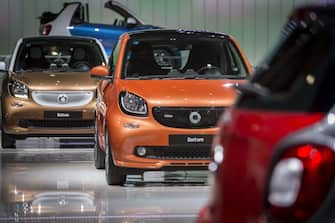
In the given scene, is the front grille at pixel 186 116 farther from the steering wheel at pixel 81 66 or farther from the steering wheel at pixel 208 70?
the steering wheel at pixel 81 66

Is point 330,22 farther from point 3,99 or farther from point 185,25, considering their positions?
point 185,25

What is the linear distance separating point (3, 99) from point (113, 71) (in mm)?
2606

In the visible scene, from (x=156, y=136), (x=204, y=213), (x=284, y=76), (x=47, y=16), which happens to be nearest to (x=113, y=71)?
(x=156, y=136)

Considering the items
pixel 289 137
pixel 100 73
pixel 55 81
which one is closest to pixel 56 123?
pixel 55 81

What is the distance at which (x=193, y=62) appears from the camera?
9.03 meters

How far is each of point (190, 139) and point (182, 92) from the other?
474mm

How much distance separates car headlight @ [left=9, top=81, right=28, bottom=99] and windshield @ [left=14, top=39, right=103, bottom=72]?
0.55 m

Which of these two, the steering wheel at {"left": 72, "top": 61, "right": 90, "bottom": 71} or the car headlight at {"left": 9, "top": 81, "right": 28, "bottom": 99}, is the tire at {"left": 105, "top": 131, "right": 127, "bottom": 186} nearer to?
the car headlight at {"left": 9, "top": 81, "right": 28, "bottom": 99}

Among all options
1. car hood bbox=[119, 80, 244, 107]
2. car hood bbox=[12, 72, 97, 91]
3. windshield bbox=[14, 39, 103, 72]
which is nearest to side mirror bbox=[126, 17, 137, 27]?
windshield bbox=[14, 39, 103, 72]

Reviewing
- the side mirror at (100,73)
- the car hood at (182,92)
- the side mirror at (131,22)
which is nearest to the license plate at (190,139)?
the car hood at (182,92)

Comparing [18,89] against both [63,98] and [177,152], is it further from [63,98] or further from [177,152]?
[177,152]

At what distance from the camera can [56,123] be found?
11148 mm

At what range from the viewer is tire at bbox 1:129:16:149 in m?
11.2

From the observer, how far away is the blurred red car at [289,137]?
2406 mm
